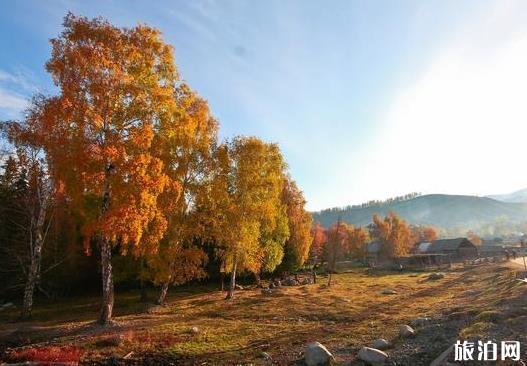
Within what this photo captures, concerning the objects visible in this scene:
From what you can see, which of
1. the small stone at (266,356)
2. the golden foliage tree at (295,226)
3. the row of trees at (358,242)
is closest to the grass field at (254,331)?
the small stone at (266,356)

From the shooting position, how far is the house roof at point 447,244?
97238 mm

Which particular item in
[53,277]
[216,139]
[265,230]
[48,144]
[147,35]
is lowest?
[53,277]

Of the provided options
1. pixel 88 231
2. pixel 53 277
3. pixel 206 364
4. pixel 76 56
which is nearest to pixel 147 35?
pixel 76 56

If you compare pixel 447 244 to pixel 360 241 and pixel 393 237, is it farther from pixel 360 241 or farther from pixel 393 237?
pixel 360 241

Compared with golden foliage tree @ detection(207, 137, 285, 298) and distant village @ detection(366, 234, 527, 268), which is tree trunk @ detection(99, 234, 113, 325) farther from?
distant village @ detection(366, 234, 527, 268)

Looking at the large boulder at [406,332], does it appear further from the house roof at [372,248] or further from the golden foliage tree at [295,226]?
the house roof at [372,248]

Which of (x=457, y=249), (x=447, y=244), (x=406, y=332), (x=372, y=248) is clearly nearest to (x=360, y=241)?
(x=372, y=248)

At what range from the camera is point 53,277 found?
43438 millimetres

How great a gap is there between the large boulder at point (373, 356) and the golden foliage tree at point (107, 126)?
12.3 metres

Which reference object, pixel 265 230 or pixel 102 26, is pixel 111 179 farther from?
pixel 265 230

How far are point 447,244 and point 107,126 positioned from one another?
96.1m

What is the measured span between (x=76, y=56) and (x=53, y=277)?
3032 cm

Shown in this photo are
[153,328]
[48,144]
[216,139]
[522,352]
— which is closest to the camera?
[522,352]

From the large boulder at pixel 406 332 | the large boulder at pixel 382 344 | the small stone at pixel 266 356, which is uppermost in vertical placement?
the large boulder at pixel 406 332
